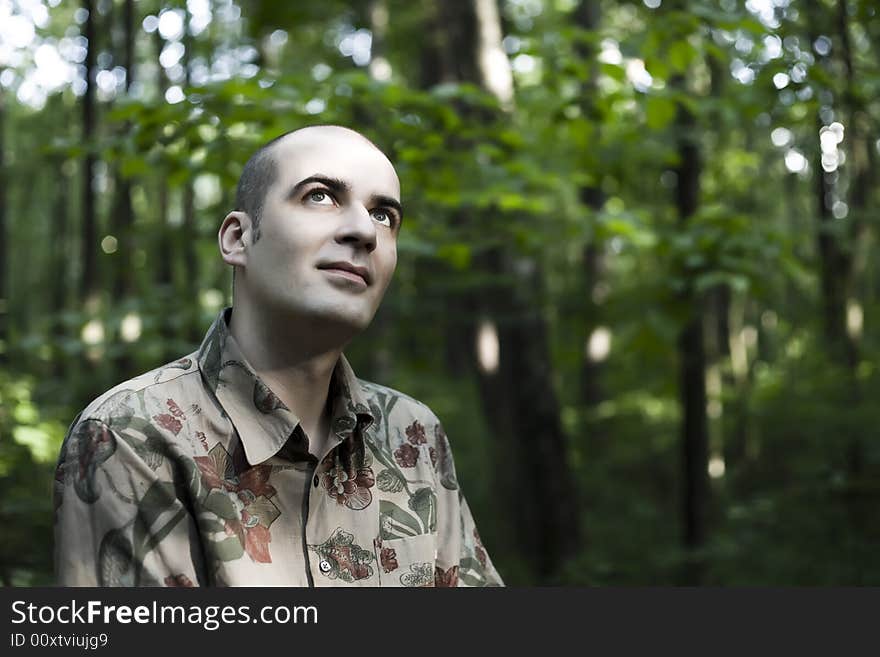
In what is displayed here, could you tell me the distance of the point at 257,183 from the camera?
1.86 metres

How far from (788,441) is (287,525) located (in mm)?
10038

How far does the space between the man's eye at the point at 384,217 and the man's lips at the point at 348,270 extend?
0.15 m

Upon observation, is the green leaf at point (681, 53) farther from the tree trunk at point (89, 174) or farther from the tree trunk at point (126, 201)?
the tree trunk at point (126, 201)

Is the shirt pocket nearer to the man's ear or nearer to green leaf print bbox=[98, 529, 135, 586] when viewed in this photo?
green leaf print bbox=[98, 529, 135, 586]

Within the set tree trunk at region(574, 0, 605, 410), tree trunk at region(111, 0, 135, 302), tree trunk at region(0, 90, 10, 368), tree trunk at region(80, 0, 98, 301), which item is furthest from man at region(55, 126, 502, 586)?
tree trunk at region(574, 0, 605, 410)

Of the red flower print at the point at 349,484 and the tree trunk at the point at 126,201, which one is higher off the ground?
the tree trunk at the point at 126,201

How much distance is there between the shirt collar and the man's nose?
1.05 ft

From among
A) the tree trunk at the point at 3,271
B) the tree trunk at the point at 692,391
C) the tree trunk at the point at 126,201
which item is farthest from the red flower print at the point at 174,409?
the tree trunk at the point at 126,201

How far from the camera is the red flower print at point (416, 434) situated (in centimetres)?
207

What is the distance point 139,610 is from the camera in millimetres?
1516

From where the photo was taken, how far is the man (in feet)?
4.96

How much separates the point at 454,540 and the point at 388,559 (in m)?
0.25

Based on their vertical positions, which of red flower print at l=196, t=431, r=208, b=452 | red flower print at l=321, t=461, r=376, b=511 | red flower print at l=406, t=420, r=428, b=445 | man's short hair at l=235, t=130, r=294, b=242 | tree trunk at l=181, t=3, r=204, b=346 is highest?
tree trunk at l=181, t=3, r=204, b=346

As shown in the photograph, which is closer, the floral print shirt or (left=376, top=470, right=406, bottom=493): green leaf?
the floral print shirt
